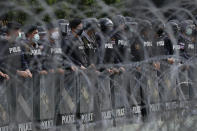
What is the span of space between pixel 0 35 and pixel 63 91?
152cm

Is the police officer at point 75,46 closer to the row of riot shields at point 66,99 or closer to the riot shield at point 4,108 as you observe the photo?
the row of riot shields at point 66,99

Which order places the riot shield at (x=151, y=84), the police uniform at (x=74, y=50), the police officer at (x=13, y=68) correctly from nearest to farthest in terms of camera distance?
the police officer at (x=13, y=68) → the police uniform at (x=74, y=50) → the riot shield at (x=151, y=84)

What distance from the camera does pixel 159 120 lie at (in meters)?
6.79

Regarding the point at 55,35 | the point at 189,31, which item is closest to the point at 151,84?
the point at 189,31

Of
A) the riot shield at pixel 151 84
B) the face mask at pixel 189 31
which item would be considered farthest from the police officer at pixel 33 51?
the face mask at pixel 189 31

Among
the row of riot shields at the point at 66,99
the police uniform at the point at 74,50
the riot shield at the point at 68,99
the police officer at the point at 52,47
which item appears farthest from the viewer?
the riot shield at the point at 68,99

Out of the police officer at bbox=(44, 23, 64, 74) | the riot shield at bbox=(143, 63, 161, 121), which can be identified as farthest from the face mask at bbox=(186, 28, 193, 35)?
the police officer at bbox=(44, 23, 64, 74)

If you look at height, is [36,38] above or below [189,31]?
below

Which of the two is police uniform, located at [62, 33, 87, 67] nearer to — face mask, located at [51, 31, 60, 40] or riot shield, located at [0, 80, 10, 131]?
face mask, located at [51, 31, 60, 40]

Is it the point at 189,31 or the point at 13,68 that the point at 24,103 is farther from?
the point at 189,31

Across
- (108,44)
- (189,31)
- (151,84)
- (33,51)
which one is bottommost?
(151,84)

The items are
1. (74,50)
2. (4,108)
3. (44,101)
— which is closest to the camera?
(4,108)

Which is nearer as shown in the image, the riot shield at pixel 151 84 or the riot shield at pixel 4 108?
the riot shield at pixel 4 108

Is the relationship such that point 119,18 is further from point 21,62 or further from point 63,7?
point 63,7
